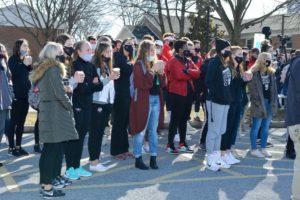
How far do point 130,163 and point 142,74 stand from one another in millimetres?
1666

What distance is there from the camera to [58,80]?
5133mm

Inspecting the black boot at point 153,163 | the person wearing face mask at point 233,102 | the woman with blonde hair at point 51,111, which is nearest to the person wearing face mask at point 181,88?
the person wearing face mask at point 233,102

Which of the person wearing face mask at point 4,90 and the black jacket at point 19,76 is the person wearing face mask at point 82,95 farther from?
the black jacket at point 19,76

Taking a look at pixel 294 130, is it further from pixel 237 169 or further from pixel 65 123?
pixel 65 123

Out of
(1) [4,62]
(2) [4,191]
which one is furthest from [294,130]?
(1) [4,62]

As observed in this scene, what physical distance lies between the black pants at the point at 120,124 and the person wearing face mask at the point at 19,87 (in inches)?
63.5

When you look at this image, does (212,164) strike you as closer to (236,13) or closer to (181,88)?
(181,88)

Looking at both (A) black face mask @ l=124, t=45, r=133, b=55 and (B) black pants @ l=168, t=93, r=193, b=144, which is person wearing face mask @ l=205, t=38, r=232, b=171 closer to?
(B) black pants @ l=168, t=93, r=193, b=144

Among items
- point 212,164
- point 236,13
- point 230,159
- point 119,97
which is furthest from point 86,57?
point 236,13

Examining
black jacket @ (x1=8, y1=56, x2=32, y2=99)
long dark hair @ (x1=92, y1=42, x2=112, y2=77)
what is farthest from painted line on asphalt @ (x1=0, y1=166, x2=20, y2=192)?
long dark hair @ (x1=92, y1=42, x2=112, y2=77)

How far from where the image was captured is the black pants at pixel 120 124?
7520 millimetres

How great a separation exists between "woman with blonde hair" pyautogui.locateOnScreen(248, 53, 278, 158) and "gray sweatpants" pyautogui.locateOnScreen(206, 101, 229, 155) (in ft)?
3.65

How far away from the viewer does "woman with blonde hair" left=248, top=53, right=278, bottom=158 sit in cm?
775

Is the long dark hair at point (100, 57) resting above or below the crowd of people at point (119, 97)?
above
